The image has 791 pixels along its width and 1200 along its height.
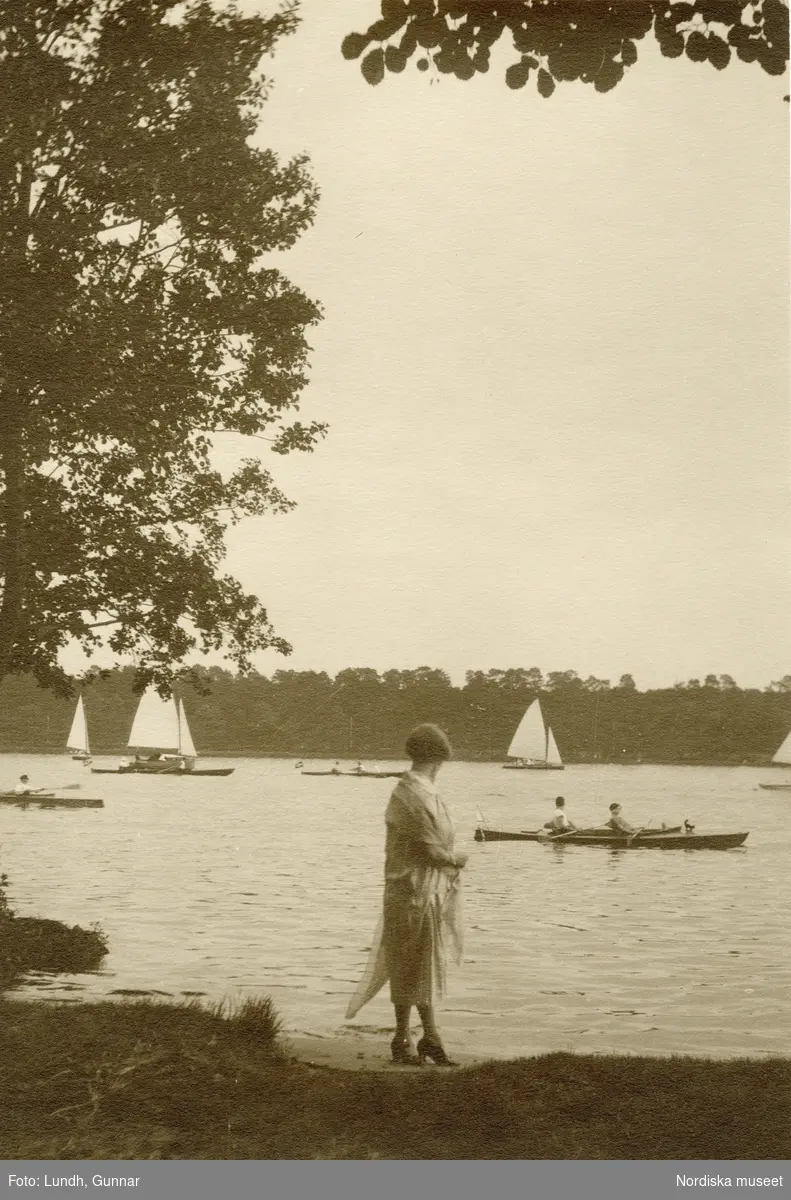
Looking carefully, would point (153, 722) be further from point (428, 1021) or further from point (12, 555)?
point (428, 1021)

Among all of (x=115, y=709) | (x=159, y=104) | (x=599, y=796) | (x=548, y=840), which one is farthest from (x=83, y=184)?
(x=599, y=796)

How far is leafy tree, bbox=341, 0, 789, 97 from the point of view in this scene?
7145 mm

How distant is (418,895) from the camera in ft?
20.2

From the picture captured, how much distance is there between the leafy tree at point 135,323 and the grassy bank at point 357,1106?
275cm

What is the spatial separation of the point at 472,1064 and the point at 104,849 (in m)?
4.53

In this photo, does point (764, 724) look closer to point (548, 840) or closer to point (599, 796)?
point (548, 840)

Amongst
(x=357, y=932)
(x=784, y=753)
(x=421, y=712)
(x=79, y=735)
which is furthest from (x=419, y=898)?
(x=784, y=753)

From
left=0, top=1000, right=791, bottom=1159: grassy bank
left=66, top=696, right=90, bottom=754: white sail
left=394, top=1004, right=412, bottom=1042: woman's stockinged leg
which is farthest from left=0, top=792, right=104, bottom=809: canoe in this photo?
left=394, top=1004, right=412, bottom=1042: woman's stockinged leg

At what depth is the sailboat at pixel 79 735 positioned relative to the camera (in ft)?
29.9

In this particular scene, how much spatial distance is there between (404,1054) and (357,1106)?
401mm

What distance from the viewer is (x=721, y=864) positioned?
58.3 ft

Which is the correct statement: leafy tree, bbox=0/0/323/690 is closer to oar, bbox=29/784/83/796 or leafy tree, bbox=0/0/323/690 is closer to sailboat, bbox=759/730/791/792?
sailboat, bbox=759/730/791/792

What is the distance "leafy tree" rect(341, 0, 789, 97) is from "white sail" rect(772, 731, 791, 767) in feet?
14.5

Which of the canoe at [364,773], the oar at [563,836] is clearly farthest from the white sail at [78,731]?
the oar at [563,836]
